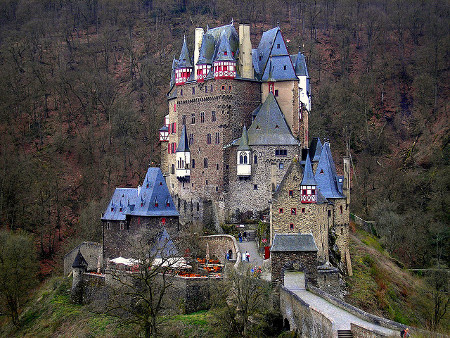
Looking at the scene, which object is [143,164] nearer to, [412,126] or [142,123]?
[142,123]

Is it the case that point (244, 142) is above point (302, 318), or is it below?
above

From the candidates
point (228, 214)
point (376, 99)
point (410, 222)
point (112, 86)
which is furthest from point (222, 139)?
point (376, 99)

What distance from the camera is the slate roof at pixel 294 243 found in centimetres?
3781

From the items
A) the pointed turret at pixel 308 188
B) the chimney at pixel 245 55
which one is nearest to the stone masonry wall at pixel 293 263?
the pointed turret at pixel 308 188

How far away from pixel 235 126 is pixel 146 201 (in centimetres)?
958

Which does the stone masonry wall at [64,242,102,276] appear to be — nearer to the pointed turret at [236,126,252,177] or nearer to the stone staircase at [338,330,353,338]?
the pointed turret at [236,126,252,177]

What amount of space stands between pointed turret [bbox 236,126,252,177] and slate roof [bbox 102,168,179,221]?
19.7ft

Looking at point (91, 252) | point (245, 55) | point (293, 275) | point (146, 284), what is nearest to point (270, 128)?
point (245, 55)

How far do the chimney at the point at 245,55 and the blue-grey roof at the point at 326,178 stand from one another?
10.3 m

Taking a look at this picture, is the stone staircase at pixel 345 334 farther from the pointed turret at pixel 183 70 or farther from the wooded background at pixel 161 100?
the pointed turret at pixel 183 70

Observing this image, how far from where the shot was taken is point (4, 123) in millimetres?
75875

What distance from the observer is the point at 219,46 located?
54.5 meters

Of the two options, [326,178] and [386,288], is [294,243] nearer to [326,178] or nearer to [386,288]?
[326,178]

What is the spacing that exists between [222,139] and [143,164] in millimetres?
20742
